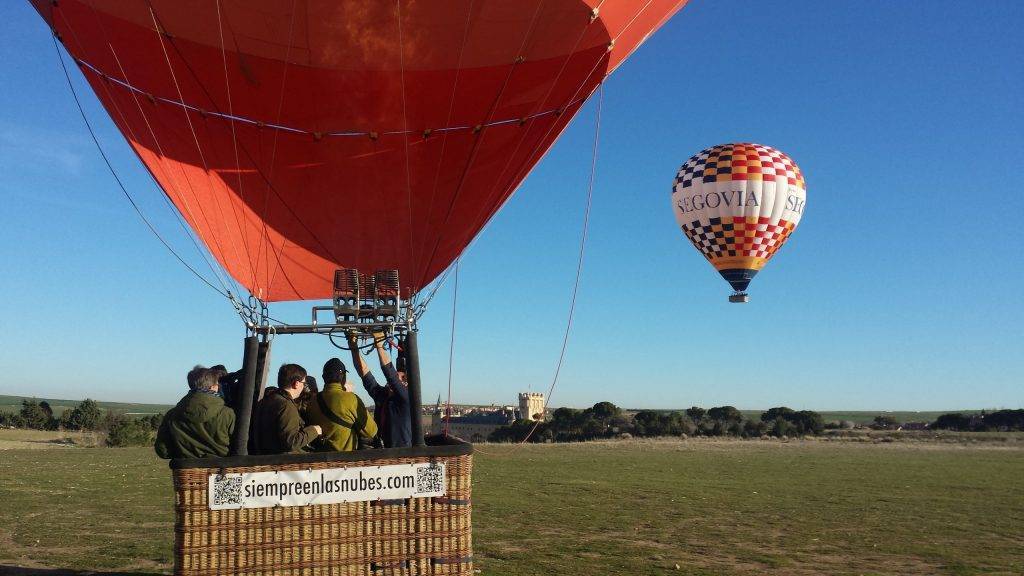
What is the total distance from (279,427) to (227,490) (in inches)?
18.4

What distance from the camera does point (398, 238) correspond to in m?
9.69

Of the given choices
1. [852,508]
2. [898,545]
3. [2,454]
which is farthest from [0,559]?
[2,454]

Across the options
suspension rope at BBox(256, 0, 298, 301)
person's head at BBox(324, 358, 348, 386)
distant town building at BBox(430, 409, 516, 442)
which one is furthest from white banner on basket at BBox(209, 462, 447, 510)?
distant town building at BBox(430, 409, 516, 442)

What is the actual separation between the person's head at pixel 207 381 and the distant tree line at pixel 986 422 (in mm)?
62311

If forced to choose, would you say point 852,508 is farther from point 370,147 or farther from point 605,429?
point 605,429

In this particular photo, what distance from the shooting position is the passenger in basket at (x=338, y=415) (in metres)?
5.42

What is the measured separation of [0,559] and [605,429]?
52767mm

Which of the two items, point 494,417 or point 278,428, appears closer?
point 278,428

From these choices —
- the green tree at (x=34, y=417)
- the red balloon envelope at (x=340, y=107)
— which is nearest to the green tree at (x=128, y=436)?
the green tree at (x=34, y=417)

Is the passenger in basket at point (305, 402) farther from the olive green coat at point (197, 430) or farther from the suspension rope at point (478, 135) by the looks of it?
the suspension rope at point (478, 135)

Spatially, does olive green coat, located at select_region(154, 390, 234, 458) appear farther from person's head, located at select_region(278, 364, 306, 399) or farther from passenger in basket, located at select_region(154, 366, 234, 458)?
person's head, located at select_region(278, 364, 306, 399)

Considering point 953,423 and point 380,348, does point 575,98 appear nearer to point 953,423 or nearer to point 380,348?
point 380,348

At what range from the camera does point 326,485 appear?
4922 mm

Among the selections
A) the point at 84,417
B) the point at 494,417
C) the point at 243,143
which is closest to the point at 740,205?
the point at 243,143
